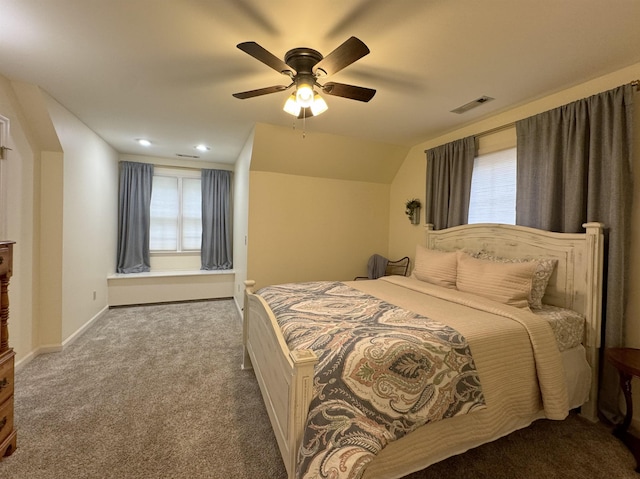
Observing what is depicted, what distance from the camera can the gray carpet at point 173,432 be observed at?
156 cm

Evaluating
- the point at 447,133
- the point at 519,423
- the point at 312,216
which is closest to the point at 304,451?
the point at 519,423

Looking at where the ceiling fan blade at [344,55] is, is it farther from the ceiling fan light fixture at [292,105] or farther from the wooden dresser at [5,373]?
the wooden dresser at [5,373]

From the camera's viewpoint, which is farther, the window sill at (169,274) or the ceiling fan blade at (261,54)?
the window sill at (169,274)

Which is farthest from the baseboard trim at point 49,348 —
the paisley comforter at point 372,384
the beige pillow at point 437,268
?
the beige pillow at point 437,268

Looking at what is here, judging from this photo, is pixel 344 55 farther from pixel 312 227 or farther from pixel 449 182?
pixel 312 227

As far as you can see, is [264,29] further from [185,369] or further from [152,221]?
[152,221]

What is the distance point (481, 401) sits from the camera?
1.43m

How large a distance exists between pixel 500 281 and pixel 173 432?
2550mm

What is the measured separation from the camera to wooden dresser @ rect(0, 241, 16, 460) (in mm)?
1584

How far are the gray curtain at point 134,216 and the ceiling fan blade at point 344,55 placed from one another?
14.4ft

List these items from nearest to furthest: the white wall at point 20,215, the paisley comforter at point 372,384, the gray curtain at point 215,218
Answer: the paisley comforter at point 372,384 → the white wall at point 20,215 → the gray curtain at point 215,218

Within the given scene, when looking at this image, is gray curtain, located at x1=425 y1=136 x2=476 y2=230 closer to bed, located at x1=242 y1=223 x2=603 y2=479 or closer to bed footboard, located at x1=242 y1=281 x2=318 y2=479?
bed, located at x1=242 y1=223 x2=603 y2=479

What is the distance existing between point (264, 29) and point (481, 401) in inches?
94.8

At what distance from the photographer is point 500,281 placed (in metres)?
2.16
